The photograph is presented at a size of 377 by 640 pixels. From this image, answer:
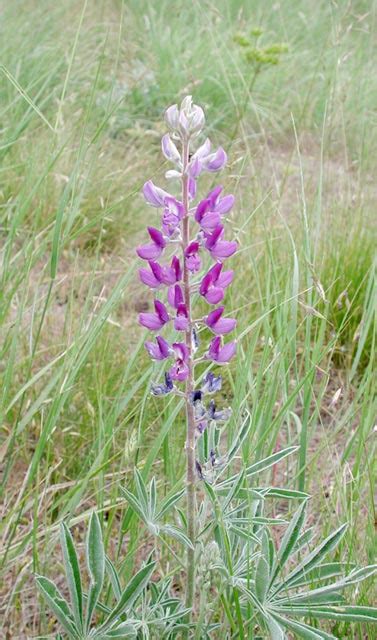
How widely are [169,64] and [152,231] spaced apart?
12.9 feet

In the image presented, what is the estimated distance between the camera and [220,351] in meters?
1.32

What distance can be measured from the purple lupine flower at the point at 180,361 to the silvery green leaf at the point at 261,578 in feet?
0.98

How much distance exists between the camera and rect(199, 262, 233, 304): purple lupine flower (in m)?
1.27

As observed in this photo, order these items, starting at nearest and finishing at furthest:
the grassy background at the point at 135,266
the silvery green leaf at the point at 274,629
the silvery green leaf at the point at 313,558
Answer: the silvery green leaf at the point at 274,629, the silvery green leaf at the point at 313,558, the grassy background at the point at 135,266

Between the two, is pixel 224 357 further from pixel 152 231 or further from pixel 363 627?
pixel 363 627

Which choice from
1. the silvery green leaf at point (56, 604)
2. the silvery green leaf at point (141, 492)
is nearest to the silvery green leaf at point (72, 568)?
the silvery green leaf at point (56, 604)

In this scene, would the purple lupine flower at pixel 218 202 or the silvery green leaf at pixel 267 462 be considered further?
the silvery green leaf at pixel 267 462

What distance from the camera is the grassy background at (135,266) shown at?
1.68m

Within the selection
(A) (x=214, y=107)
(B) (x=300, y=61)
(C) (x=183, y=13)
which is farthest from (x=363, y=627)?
(C) (x=183, y=13)

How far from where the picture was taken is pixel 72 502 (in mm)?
1559

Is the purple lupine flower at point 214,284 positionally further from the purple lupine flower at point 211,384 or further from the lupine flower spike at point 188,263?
the purple lupine flower at point 211,384

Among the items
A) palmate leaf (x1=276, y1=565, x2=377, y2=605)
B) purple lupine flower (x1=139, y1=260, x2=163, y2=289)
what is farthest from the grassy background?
purple lupine flower (x1=139, y1=260, x2=163, y2=289)

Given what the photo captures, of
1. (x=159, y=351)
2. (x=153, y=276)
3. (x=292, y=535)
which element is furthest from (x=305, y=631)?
(x=153, y=276)

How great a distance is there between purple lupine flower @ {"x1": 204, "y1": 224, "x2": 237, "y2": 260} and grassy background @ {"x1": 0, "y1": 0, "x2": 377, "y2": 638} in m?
0.35
